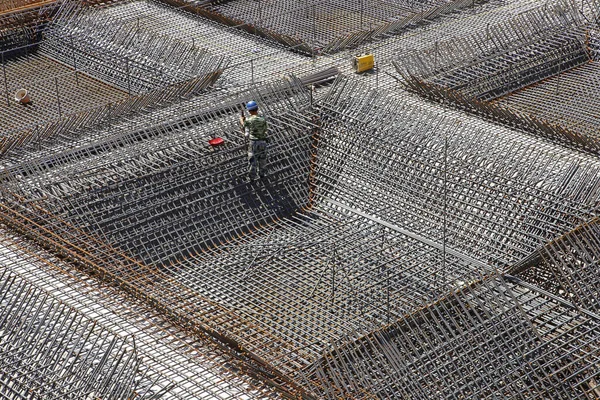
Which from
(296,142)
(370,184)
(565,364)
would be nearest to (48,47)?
(296,142)

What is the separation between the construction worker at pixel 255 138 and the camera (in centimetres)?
2288

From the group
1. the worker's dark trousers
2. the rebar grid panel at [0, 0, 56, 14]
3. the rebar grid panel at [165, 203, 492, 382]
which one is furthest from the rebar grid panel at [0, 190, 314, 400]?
the rebar grid panel at [0, 0, 56, 14]

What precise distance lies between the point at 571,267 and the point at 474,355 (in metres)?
3.18

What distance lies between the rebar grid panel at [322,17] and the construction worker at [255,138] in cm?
633

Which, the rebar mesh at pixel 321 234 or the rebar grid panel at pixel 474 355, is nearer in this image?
the rebar grid panel at pixel 474 355

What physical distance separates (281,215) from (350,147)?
2.37 meters

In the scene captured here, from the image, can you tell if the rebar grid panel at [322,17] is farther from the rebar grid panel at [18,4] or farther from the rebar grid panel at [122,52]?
the rebar grid panel at [18,4]

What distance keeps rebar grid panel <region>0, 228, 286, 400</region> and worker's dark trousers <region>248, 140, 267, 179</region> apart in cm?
581

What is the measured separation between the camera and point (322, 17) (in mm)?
33188

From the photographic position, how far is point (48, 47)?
1234 inches

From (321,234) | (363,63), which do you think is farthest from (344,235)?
(363,63)

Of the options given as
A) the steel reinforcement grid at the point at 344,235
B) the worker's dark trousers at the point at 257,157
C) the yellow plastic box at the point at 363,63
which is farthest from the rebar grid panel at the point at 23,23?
the worker's dark trousers at the point at 257,157

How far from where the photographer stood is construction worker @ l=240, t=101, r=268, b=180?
22.9m

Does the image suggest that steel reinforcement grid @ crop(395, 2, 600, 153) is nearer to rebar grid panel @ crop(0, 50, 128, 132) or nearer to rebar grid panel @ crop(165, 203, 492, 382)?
rebar grid panel @ crop(165, 203, 492, 382)
